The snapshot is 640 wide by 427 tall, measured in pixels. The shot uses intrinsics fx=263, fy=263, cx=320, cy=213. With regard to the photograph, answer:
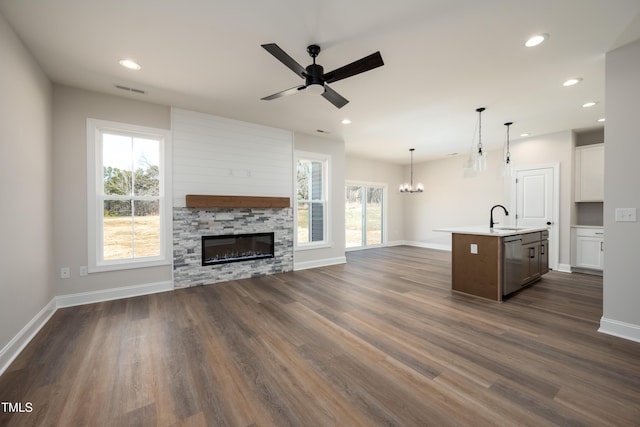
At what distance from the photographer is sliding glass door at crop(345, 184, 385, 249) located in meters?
8.13

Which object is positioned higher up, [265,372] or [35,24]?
[35,24]

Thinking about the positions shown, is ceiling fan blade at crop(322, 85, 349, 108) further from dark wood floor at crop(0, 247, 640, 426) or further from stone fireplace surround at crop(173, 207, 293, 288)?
stone fireplace surround at crop(173, 207, 293, 288)

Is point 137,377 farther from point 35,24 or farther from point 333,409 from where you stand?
point 35,24

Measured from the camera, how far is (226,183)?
461 centimetres

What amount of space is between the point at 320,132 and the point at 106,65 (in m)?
3.46

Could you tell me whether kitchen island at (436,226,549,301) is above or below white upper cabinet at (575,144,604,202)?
below

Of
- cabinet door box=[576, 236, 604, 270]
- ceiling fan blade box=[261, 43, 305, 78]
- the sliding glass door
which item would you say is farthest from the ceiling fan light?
cabinet door box=[576, 236, 604, 270]

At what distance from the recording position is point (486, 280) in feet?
11.8

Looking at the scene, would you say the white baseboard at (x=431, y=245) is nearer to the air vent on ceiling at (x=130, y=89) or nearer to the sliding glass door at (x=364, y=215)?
the sliding glass door at (x=364, y=215)

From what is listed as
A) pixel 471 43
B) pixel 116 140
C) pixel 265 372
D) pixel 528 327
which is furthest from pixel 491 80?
pixel 116 140

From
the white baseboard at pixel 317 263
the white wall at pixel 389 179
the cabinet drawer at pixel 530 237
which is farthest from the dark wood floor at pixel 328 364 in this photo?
the white wall at pixel 389 179

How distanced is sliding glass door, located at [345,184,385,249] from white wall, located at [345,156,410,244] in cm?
23

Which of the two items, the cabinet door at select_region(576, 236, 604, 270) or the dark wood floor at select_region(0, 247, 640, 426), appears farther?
the cabinet door at select_region(576, 236, 604, 270)

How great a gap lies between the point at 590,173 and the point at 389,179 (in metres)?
4.78
